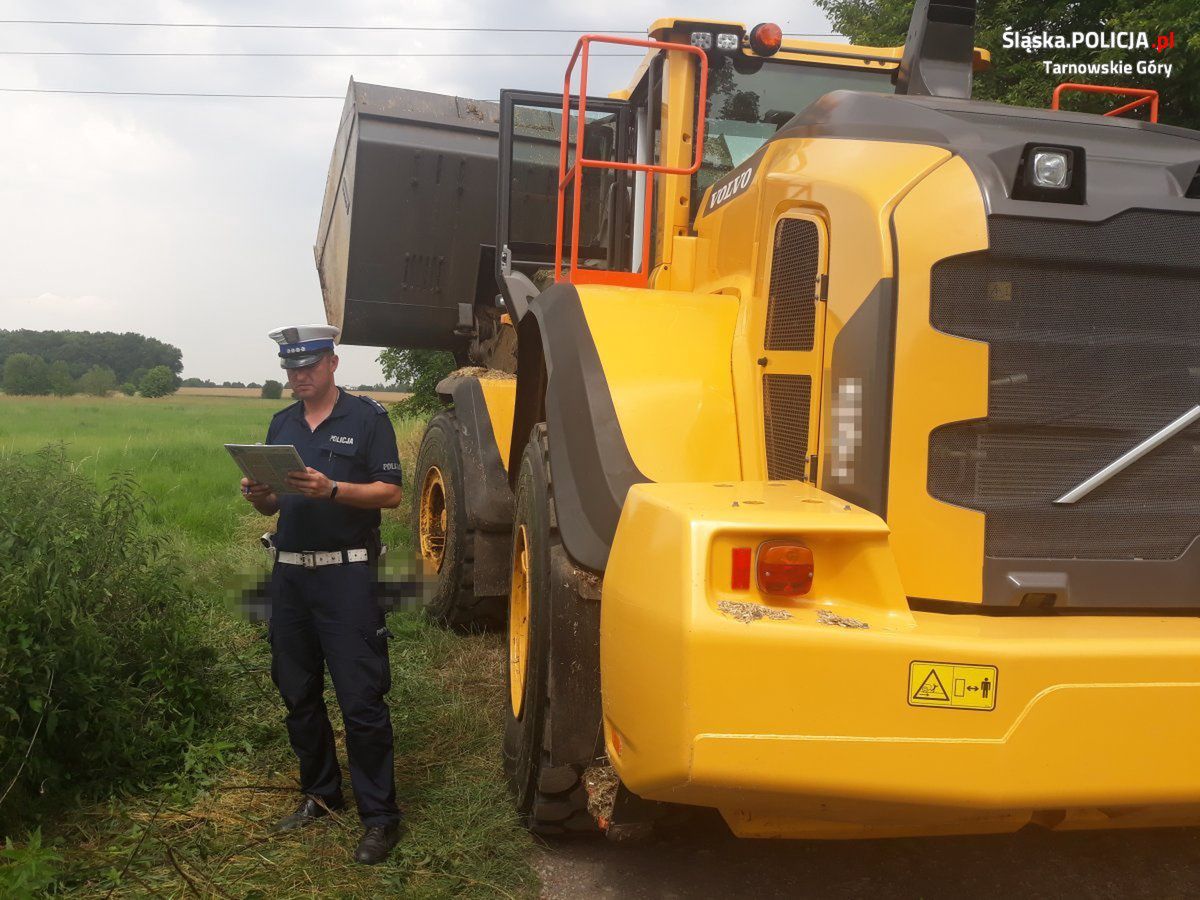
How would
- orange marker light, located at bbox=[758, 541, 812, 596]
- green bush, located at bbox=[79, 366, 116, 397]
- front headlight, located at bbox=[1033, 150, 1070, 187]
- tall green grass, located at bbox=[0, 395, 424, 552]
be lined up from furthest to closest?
green bush, located at bbox=[79, 366, 116, 397]
tall green grass, located at bbox=[0, 395, 424, 552]
front headlight, located at bbox=[1033, 150, 1070, 187]
orange marker light, located at bbox=[758, 541, 812, 596]

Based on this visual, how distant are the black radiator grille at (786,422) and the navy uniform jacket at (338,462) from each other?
1326 millimetres

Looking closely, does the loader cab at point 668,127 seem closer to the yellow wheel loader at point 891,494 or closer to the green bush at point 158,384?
the yellow wheel loader at point 891,494

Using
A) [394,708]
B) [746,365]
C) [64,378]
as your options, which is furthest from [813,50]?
[64,378]

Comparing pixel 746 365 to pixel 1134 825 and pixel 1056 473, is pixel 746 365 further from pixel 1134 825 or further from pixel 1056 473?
pixel 1134 825

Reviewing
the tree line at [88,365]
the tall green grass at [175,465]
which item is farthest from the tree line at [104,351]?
the tall green grass at [175,465]

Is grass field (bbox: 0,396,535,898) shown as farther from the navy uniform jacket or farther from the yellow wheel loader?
the navy uniform jacket

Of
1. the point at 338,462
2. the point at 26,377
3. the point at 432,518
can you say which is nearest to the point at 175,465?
the point at 432,518

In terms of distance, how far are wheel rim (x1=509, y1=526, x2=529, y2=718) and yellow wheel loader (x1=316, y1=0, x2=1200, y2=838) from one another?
4 centimetres

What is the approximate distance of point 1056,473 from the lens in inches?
109

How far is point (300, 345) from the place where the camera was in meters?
3.75

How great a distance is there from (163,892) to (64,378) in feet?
198

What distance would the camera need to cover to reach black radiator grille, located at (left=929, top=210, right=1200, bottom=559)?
107 inches

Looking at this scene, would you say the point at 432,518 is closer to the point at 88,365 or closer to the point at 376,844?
the point at 376,844

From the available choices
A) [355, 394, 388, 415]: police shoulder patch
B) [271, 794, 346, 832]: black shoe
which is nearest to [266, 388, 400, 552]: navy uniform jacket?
[355, 394, 388, 415]: police shoulder patch
